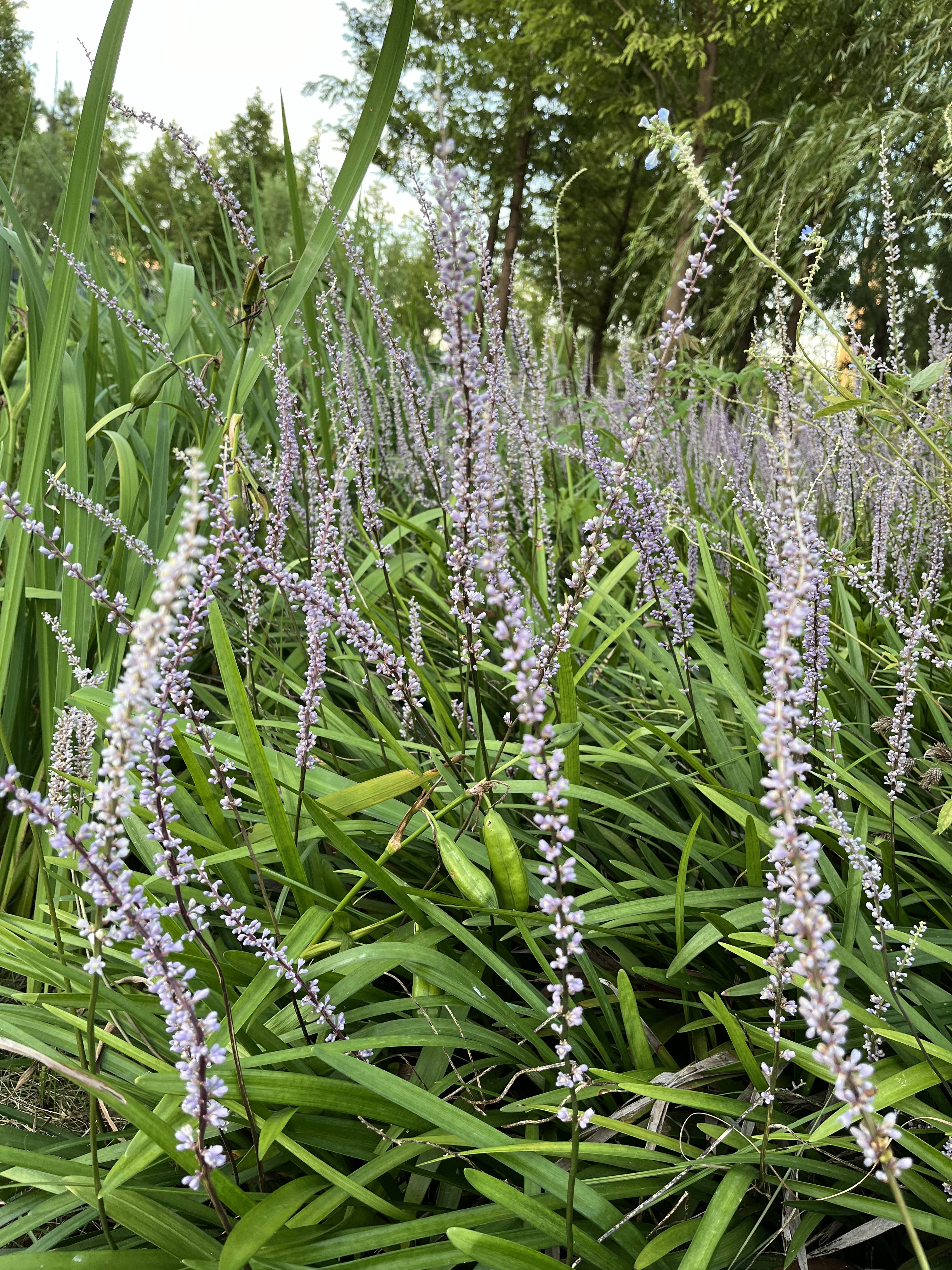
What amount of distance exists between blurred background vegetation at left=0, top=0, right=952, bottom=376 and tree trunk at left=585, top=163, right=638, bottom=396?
0.34 feet

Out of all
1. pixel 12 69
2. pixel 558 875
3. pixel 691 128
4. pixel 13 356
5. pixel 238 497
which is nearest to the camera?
pixel 558 875

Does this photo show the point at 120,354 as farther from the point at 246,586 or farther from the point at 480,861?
the point at 480,861

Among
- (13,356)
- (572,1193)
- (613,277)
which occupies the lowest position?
(572,1193)

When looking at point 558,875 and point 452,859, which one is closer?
point 558,875

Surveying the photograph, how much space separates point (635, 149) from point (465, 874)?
18312mm

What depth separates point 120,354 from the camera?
109 inches

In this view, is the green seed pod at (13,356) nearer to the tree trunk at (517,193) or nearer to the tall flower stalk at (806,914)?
the tall flower stalk at (806,914)

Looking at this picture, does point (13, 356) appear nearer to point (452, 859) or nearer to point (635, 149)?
point (452, 859)

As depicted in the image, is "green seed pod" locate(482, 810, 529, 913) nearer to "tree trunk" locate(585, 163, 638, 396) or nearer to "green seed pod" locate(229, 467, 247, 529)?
"green seed pod" locate(229, 467, 247, 529)

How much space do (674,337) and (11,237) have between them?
1.90 meters

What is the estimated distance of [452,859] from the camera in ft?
4.68

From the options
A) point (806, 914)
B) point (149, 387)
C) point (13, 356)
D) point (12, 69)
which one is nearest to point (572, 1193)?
point (806, 914)

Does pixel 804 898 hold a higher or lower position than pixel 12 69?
lower

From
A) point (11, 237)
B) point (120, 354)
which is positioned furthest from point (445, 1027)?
point (120, 354)
